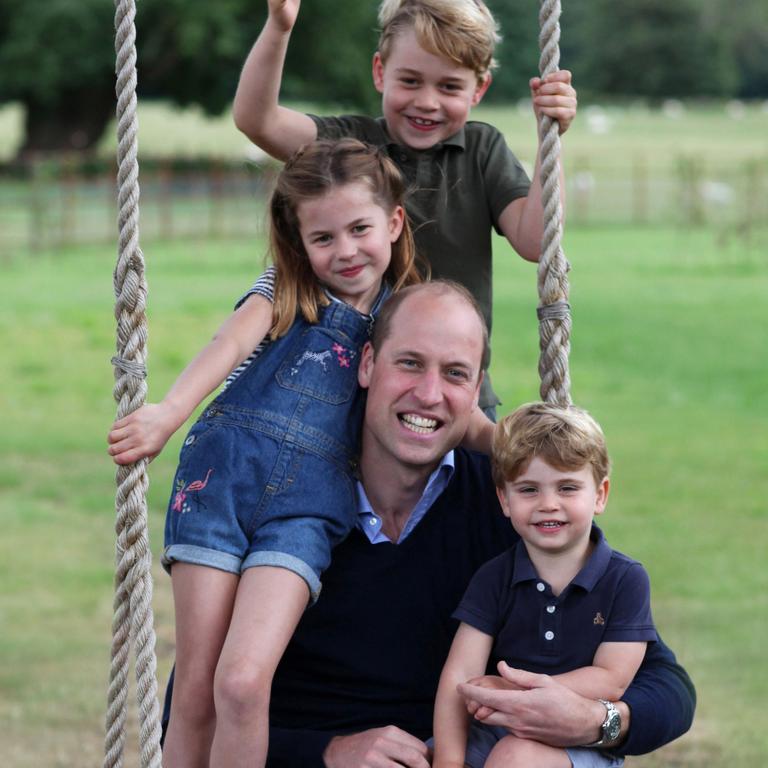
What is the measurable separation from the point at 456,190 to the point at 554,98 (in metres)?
0.54

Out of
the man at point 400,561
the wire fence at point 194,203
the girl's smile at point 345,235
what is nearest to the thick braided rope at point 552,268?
the man at point 400,561

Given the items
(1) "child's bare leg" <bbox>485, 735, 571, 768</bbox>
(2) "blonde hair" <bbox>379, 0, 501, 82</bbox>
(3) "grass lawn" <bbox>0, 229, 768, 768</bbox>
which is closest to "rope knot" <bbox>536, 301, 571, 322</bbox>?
(2) "blonde hair" <bbox>379, 0, 501, 82</bbox>

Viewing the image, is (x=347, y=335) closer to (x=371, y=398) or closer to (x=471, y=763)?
(x=371, y=398)

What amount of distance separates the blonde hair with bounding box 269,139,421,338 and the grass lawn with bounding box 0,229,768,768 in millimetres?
3240

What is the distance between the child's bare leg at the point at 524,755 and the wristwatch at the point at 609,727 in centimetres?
7

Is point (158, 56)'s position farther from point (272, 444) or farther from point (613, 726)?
point (613, 726)

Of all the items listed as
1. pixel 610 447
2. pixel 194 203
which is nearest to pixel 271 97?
pixel 610 447

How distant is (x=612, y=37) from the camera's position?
9038cm

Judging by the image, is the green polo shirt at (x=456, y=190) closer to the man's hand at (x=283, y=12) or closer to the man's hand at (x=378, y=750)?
the man's hand at (x=283, y=12)

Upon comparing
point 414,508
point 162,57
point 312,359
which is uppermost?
point 162,57

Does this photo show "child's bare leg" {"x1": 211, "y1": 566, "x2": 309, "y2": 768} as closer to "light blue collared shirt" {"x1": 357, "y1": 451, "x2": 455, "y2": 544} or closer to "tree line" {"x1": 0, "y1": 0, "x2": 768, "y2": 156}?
"light blue collared shirt" {"x1": 357, "y1": 451, "x2": 455, "y2": 544}

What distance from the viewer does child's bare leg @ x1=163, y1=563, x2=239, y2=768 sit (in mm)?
→ 3166

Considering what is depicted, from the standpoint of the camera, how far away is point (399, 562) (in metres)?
3.38

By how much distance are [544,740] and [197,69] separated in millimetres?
38499
